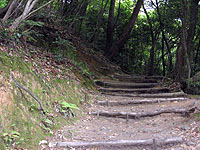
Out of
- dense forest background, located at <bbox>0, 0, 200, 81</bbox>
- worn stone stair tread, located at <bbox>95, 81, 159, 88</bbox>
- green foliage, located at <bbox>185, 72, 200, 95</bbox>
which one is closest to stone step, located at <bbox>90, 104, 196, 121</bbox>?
green foliage, located at <bbox>185, 72, 200, 95</bbox>

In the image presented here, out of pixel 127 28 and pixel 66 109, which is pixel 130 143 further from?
pixel 127 28

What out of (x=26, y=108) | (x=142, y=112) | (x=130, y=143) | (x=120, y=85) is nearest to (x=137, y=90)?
(x=120, y=85)

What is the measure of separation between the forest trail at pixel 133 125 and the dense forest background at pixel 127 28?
248 cm

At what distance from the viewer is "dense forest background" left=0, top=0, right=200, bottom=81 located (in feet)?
28.0

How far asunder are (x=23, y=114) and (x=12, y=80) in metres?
0.79

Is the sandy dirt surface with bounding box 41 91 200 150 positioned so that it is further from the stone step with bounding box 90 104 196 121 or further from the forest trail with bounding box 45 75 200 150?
the stone step with bounding box 90 104 196 121

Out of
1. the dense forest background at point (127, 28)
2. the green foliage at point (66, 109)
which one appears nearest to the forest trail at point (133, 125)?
the green foliage at point (66, 109)

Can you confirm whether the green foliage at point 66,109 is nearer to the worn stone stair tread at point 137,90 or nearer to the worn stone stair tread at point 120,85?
the worn stone stair tread at point 137,90

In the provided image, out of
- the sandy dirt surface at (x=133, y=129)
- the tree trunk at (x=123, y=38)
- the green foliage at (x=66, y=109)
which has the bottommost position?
the sandy dirt surface at (x=133, y=129)

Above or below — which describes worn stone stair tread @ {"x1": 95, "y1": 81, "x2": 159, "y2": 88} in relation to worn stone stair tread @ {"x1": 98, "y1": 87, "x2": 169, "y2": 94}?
above

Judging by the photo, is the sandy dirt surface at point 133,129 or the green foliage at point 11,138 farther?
the sandy dirt surface at point 133,129

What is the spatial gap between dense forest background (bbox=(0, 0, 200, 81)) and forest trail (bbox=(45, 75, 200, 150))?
248 centimetres

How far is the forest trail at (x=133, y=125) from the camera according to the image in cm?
418

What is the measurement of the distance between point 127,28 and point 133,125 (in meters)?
9.61
